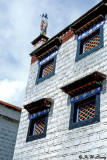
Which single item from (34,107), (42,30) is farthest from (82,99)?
(42,30)

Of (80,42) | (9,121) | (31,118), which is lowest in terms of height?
(31,118)

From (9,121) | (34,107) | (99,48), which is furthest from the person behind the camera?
(9,121)

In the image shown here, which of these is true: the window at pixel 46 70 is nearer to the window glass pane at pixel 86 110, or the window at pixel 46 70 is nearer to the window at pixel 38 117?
the window at pixel 38 117

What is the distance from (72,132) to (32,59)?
5.45 metres

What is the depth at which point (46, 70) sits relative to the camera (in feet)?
35.8

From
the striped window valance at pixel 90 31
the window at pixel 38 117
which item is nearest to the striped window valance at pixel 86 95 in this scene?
the window at pixel 38 117

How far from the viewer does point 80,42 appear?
9.44 m

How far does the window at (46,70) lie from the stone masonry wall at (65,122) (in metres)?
0.20

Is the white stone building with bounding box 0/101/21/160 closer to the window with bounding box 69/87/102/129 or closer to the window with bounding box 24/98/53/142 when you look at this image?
the window with bounding box 24/98/53/142

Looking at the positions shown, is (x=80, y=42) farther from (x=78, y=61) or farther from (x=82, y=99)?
(x=82, y=99)

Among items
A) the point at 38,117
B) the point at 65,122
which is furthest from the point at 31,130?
the point at 65,122

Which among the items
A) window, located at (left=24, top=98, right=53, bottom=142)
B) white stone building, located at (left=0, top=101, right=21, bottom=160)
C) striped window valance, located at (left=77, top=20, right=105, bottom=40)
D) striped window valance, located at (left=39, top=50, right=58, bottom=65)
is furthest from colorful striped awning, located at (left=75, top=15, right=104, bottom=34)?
white stone building, located at (left=0, top=101, right=21, bottom=160)

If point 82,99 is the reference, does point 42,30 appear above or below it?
above

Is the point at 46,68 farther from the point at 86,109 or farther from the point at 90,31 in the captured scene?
the point at 86,109
